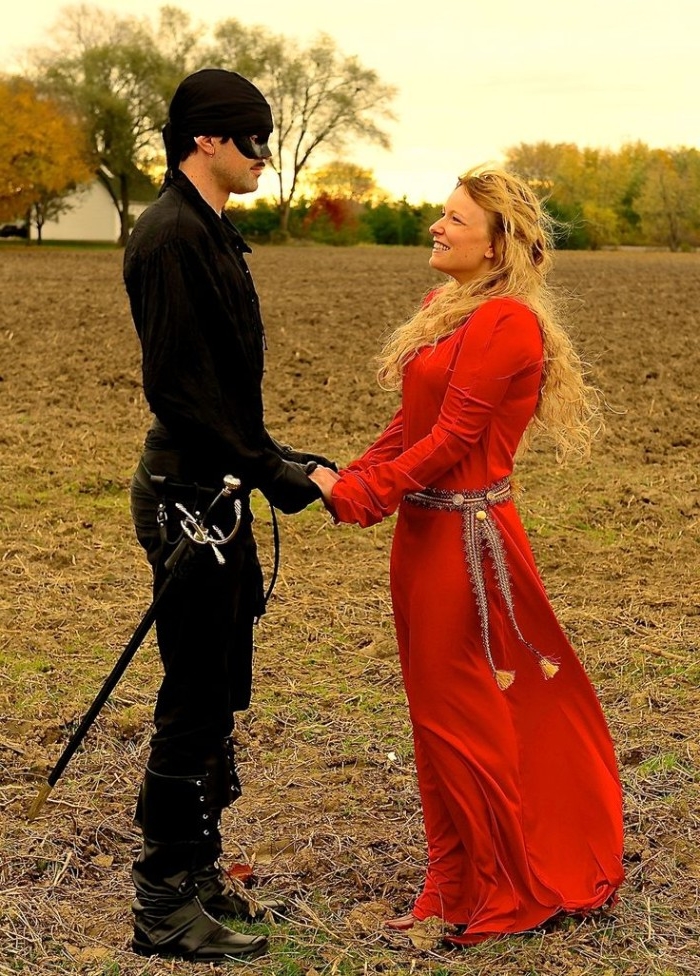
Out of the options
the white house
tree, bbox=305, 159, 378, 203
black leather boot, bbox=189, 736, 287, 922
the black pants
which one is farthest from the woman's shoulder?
tree, bbox=305, 159, 378, 203

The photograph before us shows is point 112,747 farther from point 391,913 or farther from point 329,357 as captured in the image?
point 329,357

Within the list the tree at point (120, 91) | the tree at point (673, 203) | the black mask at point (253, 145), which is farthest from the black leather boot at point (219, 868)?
the tree at point (673, 203)

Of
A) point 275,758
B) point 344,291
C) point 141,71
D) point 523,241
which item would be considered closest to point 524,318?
point 523,241

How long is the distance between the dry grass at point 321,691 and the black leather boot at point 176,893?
0.07m

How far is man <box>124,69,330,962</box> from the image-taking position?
3209 mm

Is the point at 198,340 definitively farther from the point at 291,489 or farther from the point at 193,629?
the point at 193,629

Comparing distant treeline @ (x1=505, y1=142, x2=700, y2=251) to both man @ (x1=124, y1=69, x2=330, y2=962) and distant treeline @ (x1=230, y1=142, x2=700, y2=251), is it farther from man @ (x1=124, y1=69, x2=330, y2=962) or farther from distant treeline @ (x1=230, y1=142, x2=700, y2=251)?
man @ (x1=124, y1=69, x2=330, y2=962)

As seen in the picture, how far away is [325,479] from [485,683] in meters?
0.72

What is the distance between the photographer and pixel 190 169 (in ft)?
10.9

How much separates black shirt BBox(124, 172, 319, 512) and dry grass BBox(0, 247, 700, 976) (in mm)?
1384

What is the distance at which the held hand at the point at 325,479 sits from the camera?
11.4ft

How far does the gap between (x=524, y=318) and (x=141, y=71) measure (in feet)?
211

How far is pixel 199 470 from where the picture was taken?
338 cm

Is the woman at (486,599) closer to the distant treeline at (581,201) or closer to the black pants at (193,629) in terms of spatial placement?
the black pants at (193,629)
